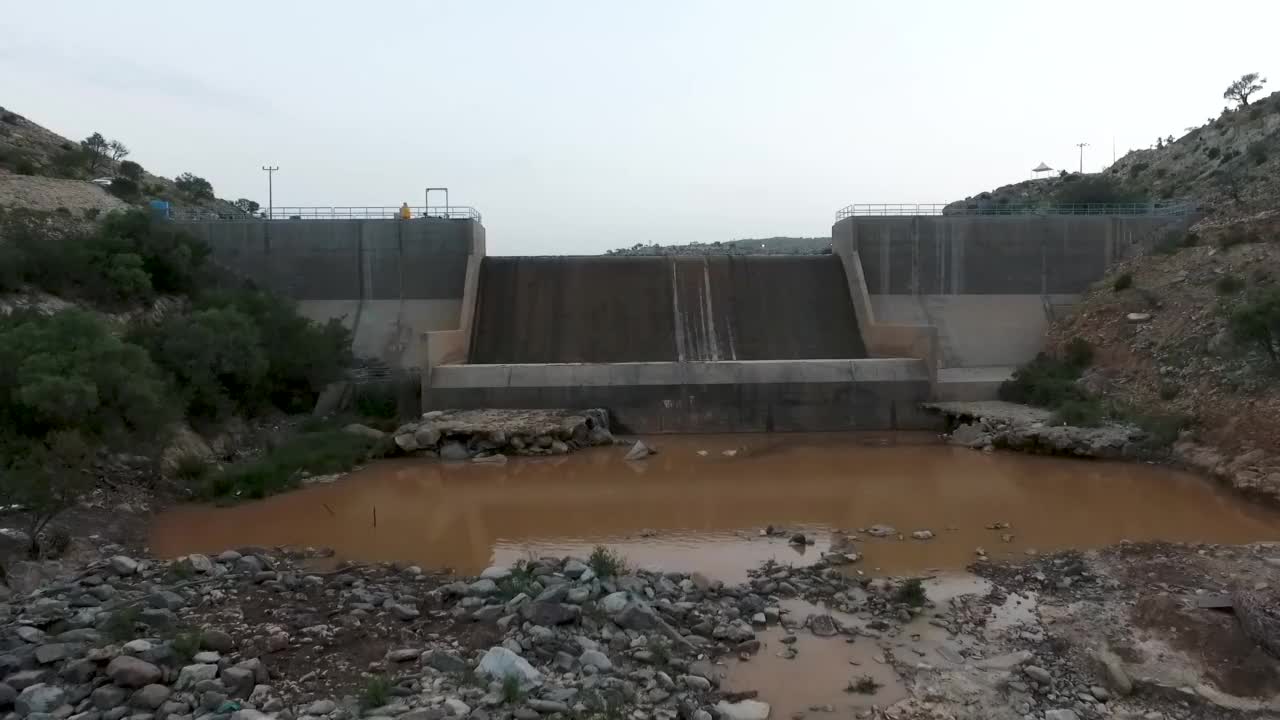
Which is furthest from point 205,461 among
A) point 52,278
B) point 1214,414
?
point 1214,414

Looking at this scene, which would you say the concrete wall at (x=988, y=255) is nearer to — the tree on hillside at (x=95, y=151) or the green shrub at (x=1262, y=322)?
the green shrub at (x=1262, y=322)

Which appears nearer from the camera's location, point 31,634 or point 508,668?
point 508,668

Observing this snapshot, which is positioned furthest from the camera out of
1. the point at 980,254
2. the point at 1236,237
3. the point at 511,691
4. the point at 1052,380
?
the point at 980,254

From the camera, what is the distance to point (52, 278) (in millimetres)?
16312

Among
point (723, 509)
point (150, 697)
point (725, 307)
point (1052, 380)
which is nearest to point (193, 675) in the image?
point (150, 697)

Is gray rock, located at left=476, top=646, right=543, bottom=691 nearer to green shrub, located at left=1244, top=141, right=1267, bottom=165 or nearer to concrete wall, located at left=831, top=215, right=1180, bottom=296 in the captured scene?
concrete wall, located at left=831, top=215, right=1180, bottom=296

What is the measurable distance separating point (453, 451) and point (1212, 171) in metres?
31.2

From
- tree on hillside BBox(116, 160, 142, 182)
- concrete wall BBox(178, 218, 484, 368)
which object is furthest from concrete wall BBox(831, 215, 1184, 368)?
tree on hillside BBox(116, 160, 142, 182)

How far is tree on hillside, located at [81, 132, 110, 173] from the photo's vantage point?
33600mm

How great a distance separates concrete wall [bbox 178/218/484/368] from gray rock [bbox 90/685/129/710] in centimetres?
1765

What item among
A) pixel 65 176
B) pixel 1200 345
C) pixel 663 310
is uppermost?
pixel 65 176

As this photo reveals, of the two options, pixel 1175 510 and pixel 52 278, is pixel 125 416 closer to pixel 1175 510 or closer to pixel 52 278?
pixel 52 278

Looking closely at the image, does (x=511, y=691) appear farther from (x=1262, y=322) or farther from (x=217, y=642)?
(x=1262, y=322)

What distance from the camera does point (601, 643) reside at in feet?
23.3
